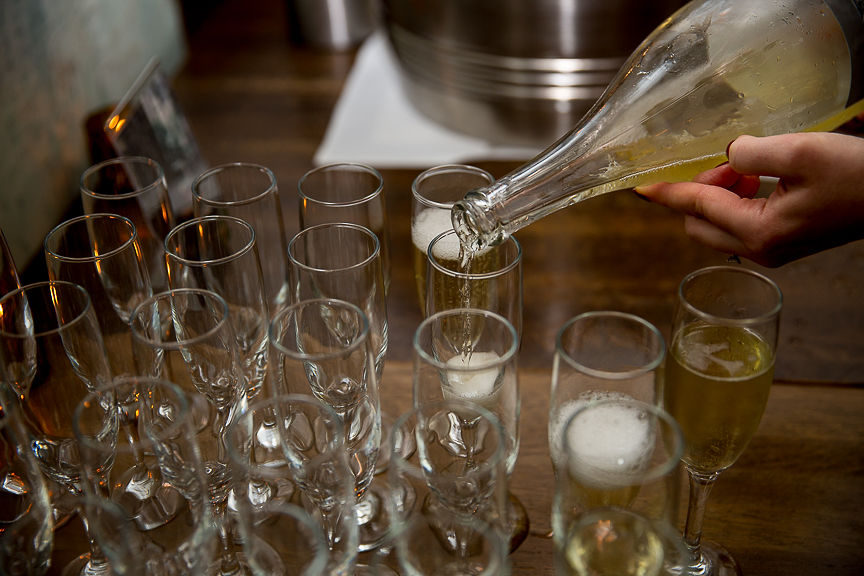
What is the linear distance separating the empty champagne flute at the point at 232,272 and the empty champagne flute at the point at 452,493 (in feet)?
0.69

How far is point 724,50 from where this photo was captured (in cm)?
85

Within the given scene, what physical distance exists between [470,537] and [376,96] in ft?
4.36

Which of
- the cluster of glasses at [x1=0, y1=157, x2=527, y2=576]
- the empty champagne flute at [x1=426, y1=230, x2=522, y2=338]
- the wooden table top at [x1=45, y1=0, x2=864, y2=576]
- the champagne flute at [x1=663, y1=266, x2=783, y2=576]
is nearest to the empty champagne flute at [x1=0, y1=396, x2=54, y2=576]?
the cluster of glasses at [x1=0, y1=157, x2=527, y2=576]

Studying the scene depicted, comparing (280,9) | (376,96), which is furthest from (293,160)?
(280,9)

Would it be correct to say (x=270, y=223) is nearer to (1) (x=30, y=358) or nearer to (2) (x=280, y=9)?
(1) (x=30, y=358)

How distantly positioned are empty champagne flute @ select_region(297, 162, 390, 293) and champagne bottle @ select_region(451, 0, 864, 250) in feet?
0.32

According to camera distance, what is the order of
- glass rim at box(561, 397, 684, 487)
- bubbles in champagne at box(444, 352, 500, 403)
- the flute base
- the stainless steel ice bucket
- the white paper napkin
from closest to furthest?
glass rim at box(561, 397, 684, 487)
bubbles in champagne at box(444, 352, 500, 403)
the flute base
the stainless steel ice bucket
the white paper napkin

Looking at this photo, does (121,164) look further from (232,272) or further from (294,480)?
(294,480)

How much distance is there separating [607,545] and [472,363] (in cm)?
21

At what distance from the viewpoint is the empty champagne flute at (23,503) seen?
60 cm

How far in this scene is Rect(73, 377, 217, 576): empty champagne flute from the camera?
1.82 ft

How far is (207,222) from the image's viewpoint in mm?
817

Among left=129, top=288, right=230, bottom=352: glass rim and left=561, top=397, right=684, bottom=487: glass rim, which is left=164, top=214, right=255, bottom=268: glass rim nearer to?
left=129, top=288, right=230, bottom=352: glass rim

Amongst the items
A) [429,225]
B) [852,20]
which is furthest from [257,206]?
[852,20]
